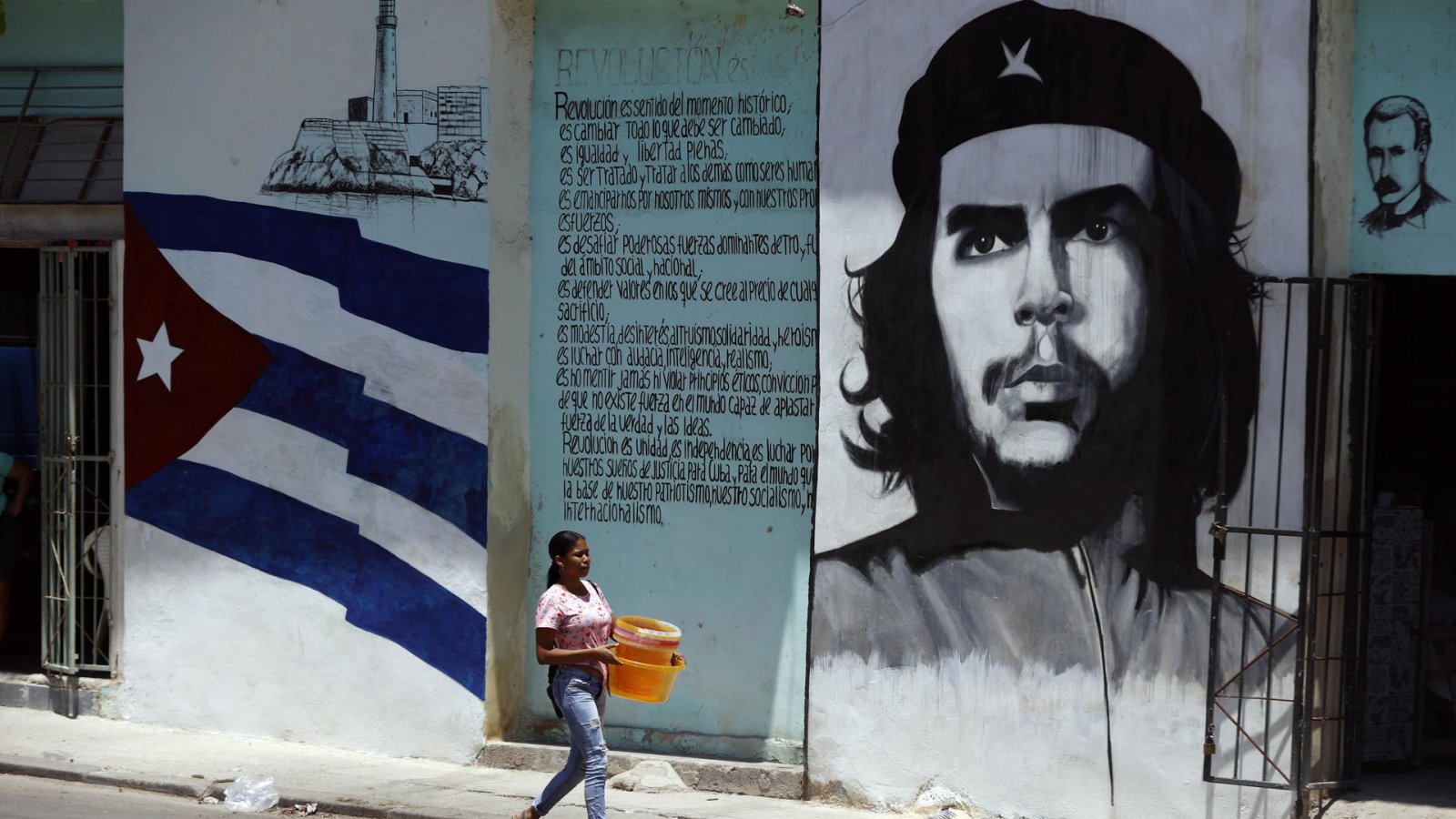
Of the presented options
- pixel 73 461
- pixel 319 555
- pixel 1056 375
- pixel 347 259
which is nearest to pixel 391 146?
pixel 347 259

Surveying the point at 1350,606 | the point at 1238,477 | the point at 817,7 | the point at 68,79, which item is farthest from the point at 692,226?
the point at 68,79

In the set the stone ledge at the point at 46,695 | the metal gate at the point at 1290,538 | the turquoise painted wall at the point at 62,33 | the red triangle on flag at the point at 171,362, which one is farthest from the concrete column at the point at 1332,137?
the stone ledge at the point at 46,695

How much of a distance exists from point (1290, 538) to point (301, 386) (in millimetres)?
5851

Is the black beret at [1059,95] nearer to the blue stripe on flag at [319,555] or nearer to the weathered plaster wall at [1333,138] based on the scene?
the weathered plaster wall at [1333,138]

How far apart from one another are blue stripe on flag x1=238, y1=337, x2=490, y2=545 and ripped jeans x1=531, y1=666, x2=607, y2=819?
7.66 feet

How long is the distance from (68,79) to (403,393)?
3.70m

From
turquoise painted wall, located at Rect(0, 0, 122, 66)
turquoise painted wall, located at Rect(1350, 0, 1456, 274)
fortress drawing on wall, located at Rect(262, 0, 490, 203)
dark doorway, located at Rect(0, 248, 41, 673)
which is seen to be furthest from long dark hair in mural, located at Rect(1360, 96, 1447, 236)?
dark doorway, located at Rect(0, 248, 41, 673)

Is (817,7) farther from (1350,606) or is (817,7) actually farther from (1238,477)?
(1350,606)

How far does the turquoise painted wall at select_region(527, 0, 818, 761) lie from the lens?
9.00 metres

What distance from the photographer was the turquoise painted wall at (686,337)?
9.00 m

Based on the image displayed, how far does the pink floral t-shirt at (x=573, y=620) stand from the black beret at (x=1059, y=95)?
278cm

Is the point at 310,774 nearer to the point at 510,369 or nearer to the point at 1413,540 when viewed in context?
the point at 510,369

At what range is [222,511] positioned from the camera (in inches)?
396

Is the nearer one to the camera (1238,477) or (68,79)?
(1238,477)
